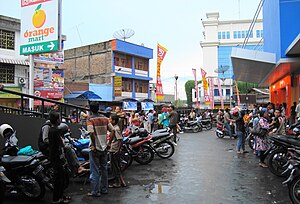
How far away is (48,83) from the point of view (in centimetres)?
2280

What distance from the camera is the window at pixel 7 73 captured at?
64.5 feet

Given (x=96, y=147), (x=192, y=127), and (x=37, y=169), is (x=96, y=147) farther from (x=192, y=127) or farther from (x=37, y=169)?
(x=192, y=127)

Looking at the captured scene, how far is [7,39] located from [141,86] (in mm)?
19365

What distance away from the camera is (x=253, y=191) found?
20.6 feet

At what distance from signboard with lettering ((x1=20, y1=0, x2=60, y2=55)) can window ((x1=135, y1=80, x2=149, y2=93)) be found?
82.7ft

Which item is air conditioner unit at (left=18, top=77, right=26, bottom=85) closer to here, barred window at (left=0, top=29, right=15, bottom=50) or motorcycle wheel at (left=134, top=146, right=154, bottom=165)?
barred window at (left=0, top=29, right=15, bottom=50)

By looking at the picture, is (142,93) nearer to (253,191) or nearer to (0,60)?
(0,60)

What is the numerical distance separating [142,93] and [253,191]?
3118cm

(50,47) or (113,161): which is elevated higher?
(50,47)

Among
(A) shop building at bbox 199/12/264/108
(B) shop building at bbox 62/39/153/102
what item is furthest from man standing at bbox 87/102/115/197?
(A) shop building at bbox 199/12/264/108

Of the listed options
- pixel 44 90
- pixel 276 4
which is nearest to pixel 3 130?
pixel 276 4

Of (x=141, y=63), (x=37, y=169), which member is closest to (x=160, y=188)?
(x=37, y=169)

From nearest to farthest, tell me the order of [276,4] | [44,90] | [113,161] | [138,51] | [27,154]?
1. [27,154]
2. [113,161]
3. [276,4]
4. [44,90]
5. [138,51]

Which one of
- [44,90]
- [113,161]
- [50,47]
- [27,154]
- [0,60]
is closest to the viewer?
[27,154]
